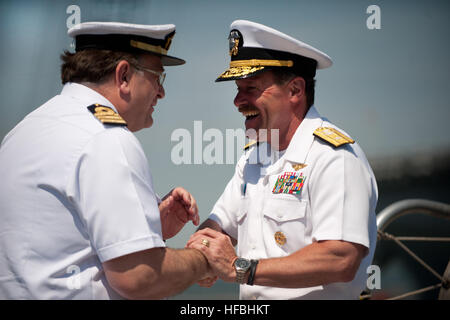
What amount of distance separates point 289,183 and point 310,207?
22 cm

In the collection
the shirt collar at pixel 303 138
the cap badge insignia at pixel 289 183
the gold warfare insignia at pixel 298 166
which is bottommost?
the cap badge insignia at pixel 289 183

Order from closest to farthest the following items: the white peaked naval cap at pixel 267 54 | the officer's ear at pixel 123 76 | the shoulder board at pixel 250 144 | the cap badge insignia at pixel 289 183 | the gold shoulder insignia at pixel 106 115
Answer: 1. the gold shoulder insignia at pixel 106 115
2. the officer's ear at pixel 123 76
3. the cap badge insignia at pixel 289 183
4. the white peaked naval cap at pixel 267 54
5. the shoulder board at pixel 250 144

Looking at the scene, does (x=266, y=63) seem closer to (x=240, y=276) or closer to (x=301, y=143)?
(x=301, y=143)

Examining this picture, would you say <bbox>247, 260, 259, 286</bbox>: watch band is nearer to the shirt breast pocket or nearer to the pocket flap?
the shirt breast pocket

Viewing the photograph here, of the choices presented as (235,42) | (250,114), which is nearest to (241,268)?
(250,114)

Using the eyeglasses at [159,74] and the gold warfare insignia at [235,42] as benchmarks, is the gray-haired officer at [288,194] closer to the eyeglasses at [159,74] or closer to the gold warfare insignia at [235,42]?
the gold warfare insignia at [235,42]

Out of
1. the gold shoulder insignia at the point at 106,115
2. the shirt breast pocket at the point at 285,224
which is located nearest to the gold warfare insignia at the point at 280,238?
A: the shirt breast pocket at the point at 285,224

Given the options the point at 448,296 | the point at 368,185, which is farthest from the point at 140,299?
the point at 448,296

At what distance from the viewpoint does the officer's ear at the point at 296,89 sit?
325 cm

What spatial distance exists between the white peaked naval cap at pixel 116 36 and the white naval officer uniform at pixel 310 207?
3.53 ft

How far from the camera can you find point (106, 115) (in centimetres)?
235

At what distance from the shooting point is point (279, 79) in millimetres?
3256

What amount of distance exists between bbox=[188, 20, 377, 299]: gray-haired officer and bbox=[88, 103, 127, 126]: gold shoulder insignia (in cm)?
99
